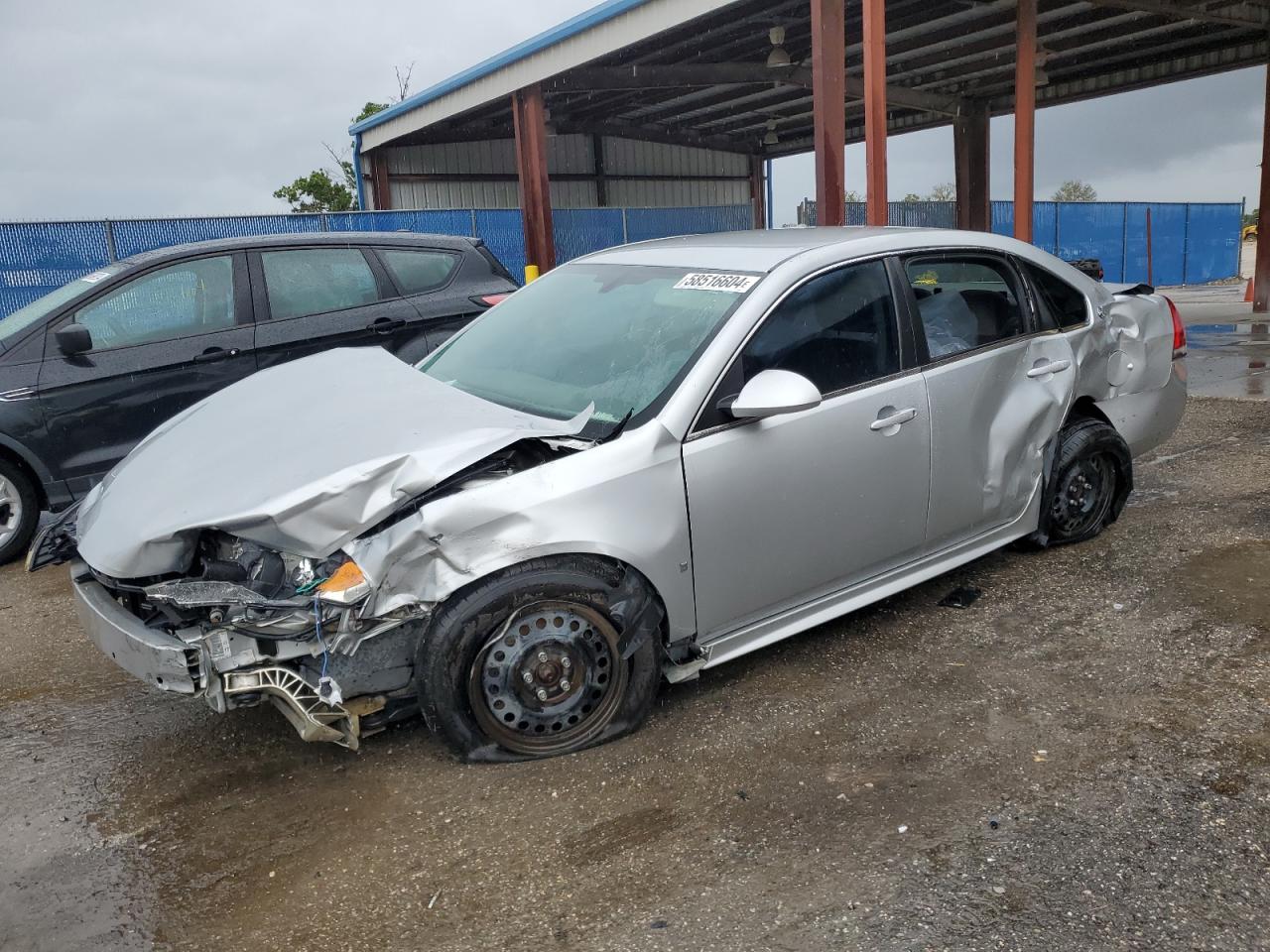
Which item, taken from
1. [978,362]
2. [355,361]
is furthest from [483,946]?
[978,362]

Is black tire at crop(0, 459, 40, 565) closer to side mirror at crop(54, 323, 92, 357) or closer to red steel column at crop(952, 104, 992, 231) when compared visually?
side mirror at crop(54, 323, 92, 357)

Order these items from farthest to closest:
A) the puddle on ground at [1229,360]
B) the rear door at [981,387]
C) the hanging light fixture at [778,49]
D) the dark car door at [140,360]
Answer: the hanging light fixture at [778,49] < the puddle on ground at [1229,360] < the dark car door at [140,360] < the rear door at [981,387]

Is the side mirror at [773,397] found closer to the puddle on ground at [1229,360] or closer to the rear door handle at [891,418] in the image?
the rear door handle at [891,418]

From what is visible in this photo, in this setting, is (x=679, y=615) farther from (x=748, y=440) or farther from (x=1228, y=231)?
(x=1228, y=231)

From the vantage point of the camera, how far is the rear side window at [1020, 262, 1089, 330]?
14.2 ft

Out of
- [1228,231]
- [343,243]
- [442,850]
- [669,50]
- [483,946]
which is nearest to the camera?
[483,946]

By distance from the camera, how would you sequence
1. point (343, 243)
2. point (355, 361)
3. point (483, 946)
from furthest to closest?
point (343, 243) < point (355, 361) < point (483, 946)

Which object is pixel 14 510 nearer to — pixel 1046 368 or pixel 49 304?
pixel 49 304

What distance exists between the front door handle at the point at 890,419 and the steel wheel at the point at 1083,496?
128cm

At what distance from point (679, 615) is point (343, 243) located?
4322 mm

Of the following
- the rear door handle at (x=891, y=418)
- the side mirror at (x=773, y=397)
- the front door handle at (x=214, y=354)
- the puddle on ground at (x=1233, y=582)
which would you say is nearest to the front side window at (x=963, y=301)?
the rear door handle at (x=891, y=418)

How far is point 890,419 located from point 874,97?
7.37 metres

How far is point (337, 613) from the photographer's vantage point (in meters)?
2.69

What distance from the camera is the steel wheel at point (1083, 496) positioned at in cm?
450
